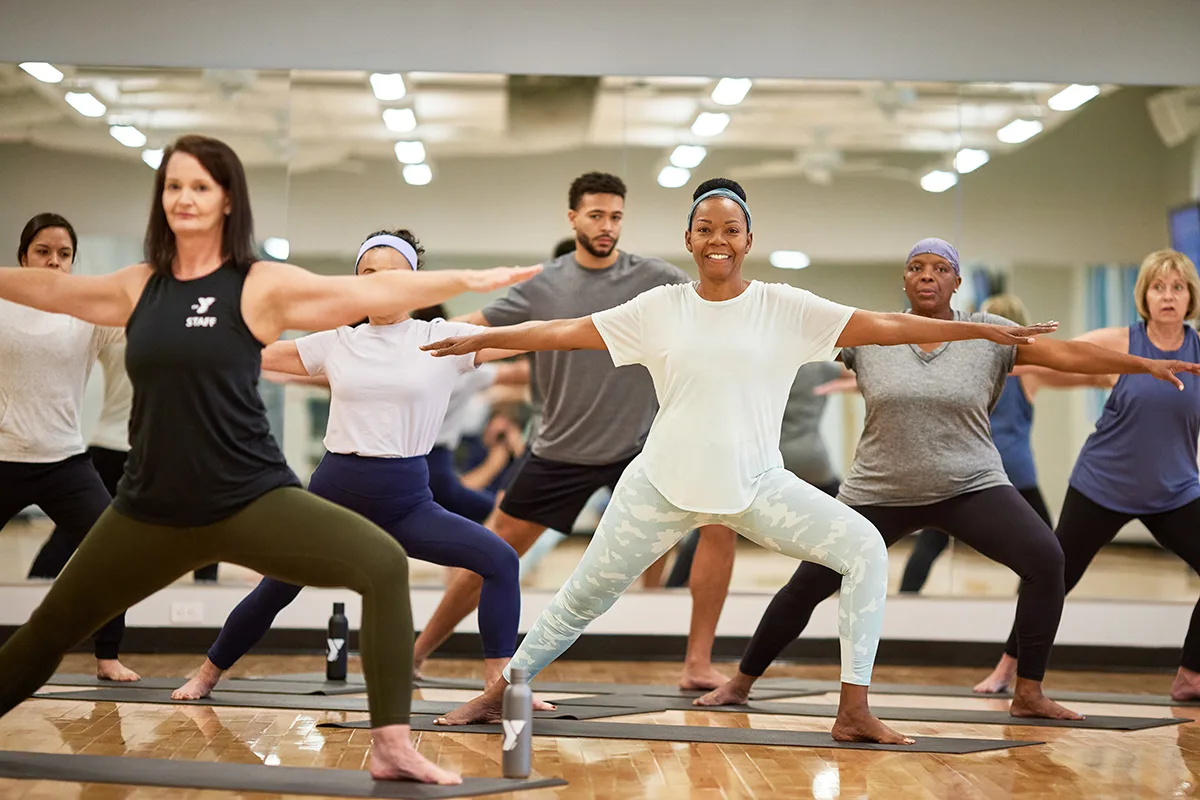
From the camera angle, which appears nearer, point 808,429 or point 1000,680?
point 1000,680

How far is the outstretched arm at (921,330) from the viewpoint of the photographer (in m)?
3.81

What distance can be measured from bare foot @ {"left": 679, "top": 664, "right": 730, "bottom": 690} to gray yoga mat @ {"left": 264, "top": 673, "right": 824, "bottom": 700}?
0.09 ft

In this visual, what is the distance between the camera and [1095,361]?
174 inches

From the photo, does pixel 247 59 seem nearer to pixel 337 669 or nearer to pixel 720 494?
pixel 337 669

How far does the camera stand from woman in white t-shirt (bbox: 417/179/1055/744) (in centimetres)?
389

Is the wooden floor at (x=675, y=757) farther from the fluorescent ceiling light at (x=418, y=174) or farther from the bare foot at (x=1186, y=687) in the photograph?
the fluorescent ceiling light at (x=418, y=174)

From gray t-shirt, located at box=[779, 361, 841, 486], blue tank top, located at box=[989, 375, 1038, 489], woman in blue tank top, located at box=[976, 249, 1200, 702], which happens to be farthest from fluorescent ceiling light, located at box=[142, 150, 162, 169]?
woman in blue tank top, located at box=[976, 249, 1200, 702]

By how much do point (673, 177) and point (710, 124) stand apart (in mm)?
335

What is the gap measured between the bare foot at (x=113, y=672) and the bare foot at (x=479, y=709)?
1.74m

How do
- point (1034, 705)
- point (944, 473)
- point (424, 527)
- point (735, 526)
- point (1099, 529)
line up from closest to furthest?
1. point (735, 526)
2. point (424, 527)
3. point (944, 473)
4. point (1034, 705)
5. point (1099, 529)

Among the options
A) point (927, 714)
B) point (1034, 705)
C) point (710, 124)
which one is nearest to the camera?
point (1034, 705)

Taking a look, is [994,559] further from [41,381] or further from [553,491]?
[41,381]

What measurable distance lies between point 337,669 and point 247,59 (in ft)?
10.8

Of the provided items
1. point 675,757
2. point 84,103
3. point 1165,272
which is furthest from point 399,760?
point 84,103
